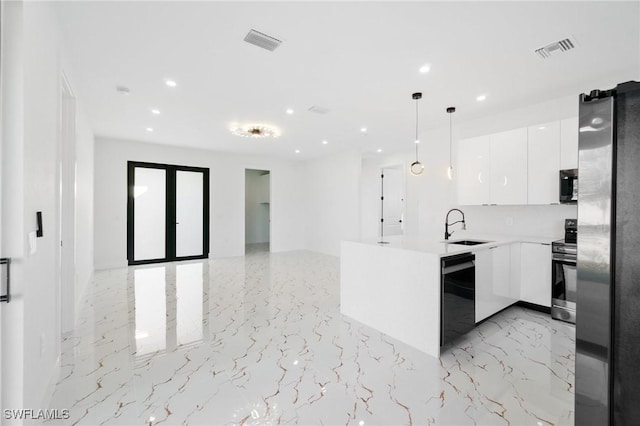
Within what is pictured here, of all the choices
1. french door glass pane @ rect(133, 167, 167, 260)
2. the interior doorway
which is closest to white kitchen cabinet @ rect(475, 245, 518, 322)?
french door glass pane @ rect(133, 167, 167, 260)

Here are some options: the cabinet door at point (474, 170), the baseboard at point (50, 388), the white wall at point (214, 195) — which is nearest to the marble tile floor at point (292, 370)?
the baseboard at point (50, 388)

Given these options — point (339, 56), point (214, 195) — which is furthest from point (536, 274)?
point (214, 195)

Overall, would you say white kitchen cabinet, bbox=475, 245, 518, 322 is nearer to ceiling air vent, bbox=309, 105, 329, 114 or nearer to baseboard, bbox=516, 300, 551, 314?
baseboard, bbox=516, 300, 551, 314

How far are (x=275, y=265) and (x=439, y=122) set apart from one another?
4347 millimetres

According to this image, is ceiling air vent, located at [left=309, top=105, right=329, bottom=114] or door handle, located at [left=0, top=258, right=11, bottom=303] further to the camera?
ceiling air vent, located at [left=309, top=105, right=329, bottom=114]

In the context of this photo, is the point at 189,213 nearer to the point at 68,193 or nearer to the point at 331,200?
the point at 331,200

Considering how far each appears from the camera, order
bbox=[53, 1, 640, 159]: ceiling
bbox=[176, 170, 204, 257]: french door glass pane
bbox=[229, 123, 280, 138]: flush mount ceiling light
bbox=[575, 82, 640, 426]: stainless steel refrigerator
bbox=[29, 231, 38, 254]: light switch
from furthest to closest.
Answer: bbox=[176, 170, 204, 257]: french door glass pane < bbox=[229, 123, 280, 138]: flush mount ceiling light < bbox=[53, 1, 640, 159]: ceiling < bbox=[29, 231, 38, 254]: light switch < bbox=[575, 82, 640, 426]: stainless steel refrigerator

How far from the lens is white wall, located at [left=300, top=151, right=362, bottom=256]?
728cm

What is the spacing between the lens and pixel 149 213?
683 centimetres

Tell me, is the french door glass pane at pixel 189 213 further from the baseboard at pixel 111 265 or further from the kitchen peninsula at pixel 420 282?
the kitchen peninsula at pixel 420 282

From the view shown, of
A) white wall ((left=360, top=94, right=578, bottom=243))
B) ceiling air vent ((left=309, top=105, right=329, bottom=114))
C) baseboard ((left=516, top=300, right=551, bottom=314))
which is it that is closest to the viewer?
baseboard ((left=516, top=300, right=551, bottom=314))

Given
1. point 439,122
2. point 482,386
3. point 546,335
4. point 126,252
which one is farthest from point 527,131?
point 126,252

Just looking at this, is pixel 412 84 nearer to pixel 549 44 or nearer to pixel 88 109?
pixel 549 44

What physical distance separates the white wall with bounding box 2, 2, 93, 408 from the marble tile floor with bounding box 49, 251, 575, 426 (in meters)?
0.46
